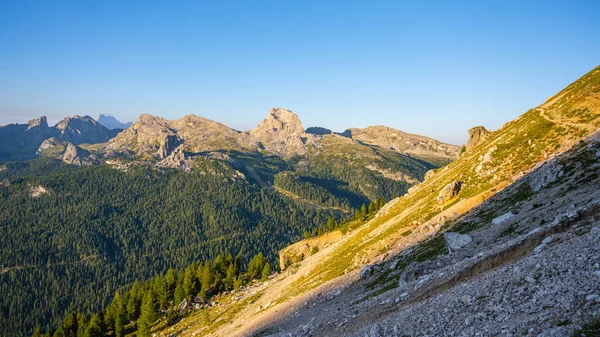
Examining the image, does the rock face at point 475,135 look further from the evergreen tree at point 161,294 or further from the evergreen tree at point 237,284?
the evergreen tree at point 161,294

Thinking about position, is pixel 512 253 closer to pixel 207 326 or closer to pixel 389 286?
pixel 389 286

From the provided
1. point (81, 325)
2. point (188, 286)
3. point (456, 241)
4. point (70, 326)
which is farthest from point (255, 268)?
point (456, 241)

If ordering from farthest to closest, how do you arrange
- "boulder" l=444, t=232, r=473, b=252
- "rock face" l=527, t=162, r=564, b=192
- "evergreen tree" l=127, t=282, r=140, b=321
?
"evergreen tree" l=127, t=282, r=140, b=321 → "rock face" l=527, t=162, r=564, b=192 → "boulder" l=444, t=232, r=473, b=252

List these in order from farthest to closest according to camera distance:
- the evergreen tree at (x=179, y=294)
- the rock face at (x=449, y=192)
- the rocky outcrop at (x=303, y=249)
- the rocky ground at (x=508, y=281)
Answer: the rocky outcrop at (x=303, y=249), the evergreen tree at (x=179, y=294), the rock face at (x=449, y=192), the rocky ground at (x=508, y=281)

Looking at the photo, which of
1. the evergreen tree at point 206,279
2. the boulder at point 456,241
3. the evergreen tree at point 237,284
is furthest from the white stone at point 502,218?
the evergreen tree at point 206,279

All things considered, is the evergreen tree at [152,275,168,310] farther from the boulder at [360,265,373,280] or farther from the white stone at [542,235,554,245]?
the white stone at [542,235,554,245]

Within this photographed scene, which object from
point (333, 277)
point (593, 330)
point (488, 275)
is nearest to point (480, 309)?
point (488, 275)

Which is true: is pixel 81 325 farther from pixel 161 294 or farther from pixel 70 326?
pixel 161 294

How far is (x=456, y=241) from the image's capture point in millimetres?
36688

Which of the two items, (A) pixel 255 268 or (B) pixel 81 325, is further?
(A) pixel 255 268

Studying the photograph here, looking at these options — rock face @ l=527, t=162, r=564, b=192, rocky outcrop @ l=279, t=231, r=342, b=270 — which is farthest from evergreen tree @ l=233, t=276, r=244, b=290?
rock face @ l=527, t=162, r=564, b=192

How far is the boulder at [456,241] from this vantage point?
35.7 meters

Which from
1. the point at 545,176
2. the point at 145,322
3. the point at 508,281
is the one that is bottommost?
the point at 145,322

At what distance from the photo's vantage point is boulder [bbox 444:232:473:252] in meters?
35.7
